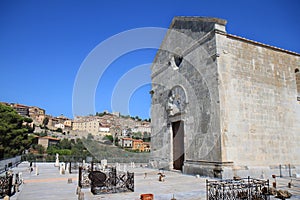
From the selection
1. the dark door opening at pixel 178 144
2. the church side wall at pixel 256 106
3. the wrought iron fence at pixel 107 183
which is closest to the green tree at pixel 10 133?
the dark door opening at pixel 178 144

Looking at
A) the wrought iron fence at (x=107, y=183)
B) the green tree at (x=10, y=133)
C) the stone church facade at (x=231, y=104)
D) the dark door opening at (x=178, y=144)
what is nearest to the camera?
the wrought iron fence at (x=107, y=183)

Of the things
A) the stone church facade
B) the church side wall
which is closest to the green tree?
the stone church facade

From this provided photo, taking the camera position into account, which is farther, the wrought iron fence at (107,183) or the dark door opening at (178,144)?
the dark door opening at (178,144)

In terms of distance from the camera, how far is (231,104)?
41.4ft

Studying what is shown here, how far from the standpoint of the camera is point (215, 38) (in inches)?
515

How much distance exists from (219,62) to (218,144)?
14.7ft

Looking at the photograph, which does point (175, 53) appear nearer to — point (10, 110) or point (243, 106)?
point (243, 106)

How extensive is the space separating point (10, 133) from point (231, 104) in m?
30.2

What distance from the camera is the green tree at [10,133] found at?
1201 inches

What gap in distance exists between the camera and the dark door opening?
642 inches

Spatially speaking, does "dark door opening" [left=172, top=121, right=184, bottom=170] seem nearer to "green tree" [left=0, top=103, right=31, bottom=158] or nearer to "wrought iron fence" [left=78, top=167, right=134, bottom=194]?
"wrought iron fence" [left=78, top=167, right=134, bottom=194]

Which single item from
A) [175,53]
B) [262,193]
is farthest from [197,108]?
[262,193]

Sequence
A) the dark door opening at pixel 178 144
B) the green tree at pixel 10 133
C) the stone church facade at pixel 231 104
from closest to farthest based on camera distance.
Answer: the stone church facade at pixel 231 104 → the dark door opening at pixel 178 144 → the green tree at pixel 10 133

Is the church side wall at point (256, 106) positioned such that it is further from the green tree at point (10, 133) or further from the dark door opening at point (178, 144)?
the green tree at point (10, 133)
